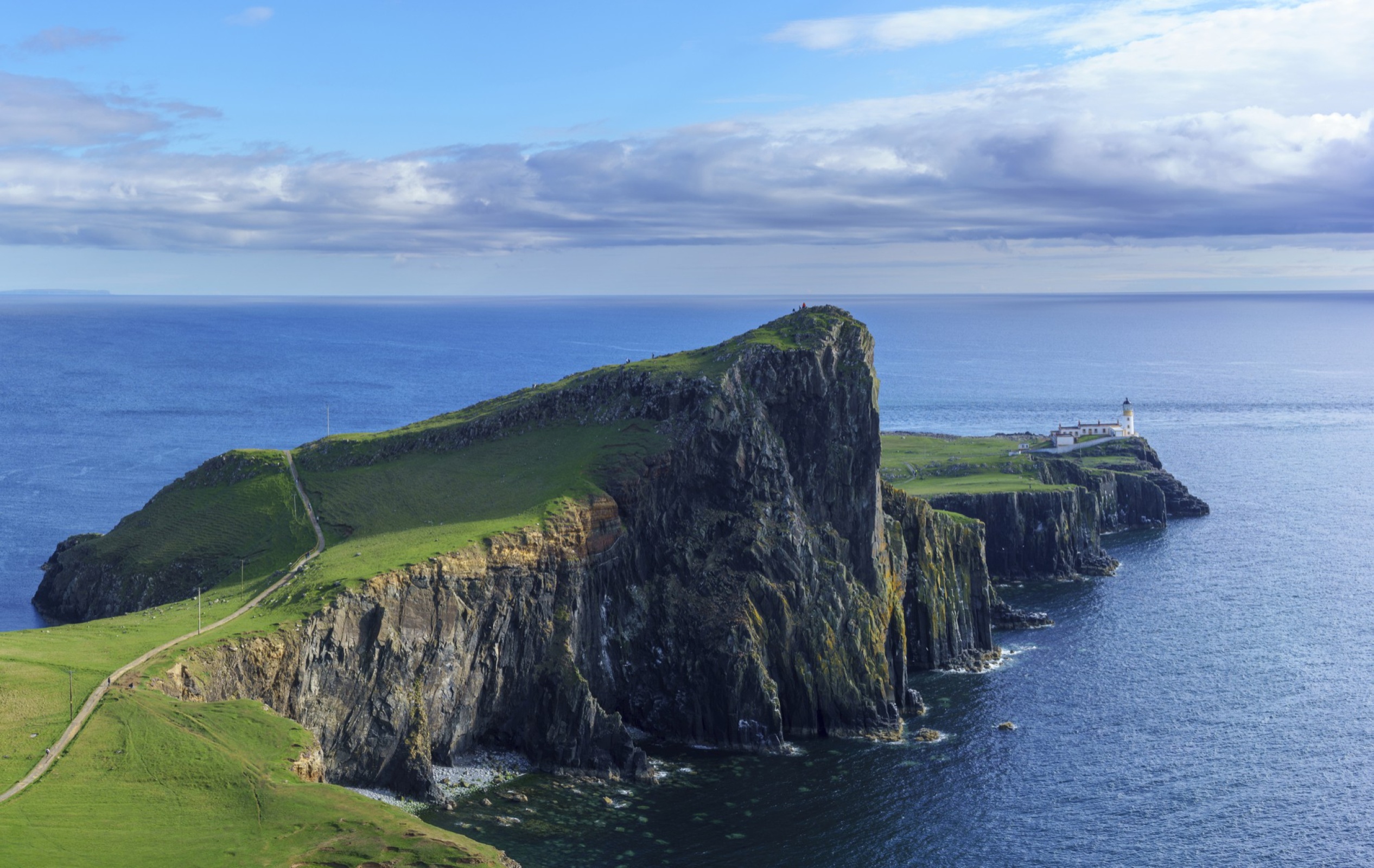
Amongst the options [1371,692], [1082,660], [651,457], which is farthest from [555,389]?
[1371,692]

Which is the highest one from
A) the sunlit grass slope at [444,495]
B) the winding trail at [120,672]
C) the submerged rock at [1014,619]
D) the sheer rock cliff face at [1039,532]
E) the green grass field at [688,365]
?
the green grass field at [688,365]

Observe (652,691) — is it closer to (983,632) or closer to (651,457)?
(651,457)

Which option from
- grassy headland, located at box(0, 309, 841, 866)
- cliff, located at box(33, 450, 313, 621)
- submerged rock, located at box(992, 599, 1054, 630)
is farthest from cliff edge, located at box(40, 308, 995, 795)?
submerged rock, located at box(992, 599, 1054, 630)

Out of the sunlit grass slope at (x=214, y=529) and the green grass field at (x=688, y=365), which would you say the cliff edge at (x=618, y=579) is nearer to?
the green grass field at (x=688, y=365)

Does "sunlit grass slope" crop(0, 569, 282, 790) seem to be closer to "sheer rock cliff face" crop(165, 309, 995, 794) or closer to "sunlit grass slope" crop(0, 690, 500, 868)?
"sunlit grass slope" crop(0, 690, 500, 868)

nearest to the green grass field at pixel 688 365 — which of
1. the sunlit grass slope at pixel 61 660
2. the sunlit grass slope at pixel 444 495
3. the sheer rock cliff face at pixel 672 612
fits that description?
the sheer rock cliff face at pixel 672 612

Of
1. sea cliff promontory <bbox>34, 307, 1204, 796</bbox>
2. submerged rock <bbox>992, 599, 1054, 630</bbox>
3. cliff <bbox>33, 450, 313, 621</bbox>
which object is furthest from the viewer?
submerged rock <bbox>992, 599, 1054, 630</bbox>

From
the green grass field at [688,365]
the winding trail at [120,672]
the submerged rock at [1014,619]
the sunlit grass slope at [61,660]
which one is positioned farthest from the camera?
the submerged rock at [1014,619]
